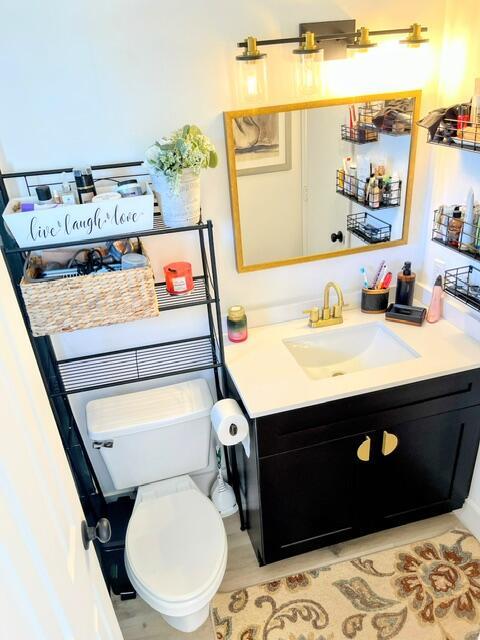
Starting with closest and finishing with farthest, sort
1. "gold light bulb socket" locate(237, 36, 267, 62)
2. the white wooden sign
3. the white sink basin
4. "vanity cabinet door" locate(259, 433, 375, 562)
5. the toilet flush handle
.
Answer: the toilet flush handle → the white wooden sign → "gold light bulb socket" locate(237, 36, 267, 62) → "vanity cabinet door" locate(259, 433, 375, 562) → the white sink basin

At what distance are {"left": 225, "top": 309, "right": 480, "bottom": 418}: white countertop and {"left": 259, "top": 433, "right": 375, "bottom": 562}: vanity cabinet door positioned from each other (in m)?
0.22

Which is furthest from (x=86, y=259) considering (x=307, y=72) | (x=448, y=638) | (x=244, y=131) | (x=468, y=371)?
(x=448, y=638)

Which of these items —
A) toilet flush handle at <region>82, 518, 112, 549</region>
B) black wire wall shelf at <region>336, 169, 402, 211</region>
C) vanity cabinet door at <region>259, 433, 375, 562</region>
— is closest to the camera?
toilet flush handle at <region>82, 518, 112, 549</region>

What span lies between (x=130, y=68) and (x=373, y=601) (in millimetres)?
2075

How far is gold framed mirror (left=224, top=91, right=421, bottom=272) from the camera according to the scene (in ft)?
5.74

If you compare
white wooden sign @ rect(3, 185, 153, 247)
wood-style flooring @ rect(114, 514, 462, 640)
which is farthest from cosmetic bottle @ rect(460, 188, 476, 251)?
wood-style flooring @ rect(114, 514, 462, 640)

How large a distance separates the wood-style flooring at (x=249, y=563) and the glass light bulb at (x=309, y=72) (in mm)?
1802

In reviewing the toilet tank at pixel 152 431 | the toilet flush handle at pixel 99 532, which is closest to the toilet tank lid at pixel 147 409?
the toilet tank at pixel 152 431

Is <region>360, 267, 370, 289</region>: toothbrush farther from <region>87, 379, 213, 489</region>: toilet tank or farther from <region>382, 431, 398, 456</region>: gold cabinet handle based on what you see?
<region>87, 379, 213, 489</region>: toilet tank

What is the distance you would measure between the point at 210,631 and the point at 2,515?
1.45 m

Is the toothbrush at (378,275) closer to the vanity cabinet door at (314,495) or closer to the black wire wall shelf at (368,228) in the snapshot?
the black wire wall shelf at (368,228)

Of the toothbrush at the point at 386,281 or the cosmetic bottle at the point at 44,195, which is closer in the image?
the cosmetic bottle at the point at 44,195

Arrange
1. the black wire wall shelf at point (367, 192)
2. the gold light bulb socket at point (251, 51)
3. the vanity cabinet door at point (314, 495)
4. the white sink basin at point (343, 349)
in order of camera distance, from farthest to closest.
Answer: the white sink basin at point (343, 349), the black wire wall shelf at point (367, 192), the vanity cabinet door at point (314, 495), the gold light bulb socket at point (251, 51)

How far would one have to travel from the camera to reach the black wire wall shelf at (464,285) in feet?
5.90
